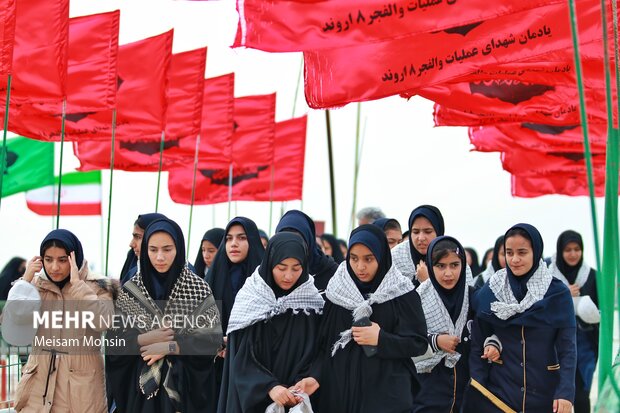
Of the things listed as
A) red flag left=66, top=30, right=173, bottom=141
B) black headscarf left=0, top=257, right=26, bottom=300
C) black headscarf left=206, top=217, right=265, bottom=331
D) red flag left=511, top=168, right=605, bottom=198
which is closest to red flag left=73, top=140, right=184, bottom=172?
red flag left=66, top=30, right=173, bottom=141

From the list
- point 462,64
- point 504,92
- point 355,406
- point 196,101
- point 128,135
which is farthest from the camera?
point 196,101

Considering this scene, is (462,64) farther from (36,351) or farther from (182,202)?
(182,202)

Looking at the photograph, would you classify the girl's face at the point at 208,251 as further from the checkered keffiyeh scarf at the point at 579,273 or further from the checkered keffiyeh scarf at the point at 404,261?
the checkered keffiyeh scarf at the point at 579,273

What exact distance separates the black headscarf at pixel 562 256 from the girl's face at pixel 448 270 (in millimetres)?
3437

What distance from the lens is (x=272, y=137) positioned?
1417 cm

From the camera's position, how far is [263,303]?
5.20m

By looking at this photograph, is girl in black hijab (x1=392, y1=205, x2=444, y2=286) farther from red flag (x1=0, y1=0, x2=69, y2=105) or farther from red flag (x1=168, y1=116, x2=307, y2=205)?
red flag (x1=168, y1=116, x2=307, y2=205)

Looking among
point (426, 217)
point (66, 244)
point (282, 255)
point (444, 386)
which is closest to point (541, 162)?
point (426, 217)

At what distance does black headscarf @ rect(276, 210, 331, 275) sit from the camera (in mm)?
6480

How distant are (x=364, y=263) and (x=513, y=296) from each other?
104 cm

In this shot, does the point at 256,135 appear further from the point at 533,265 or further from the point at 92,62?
the point at 533,265

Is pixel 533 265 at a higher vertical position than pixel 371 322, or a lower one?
higher

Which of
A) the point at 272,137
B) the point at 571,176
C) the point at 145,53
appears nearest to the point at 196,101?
the point at 145,53

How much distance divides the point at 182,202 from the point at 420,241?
29.1 feet
